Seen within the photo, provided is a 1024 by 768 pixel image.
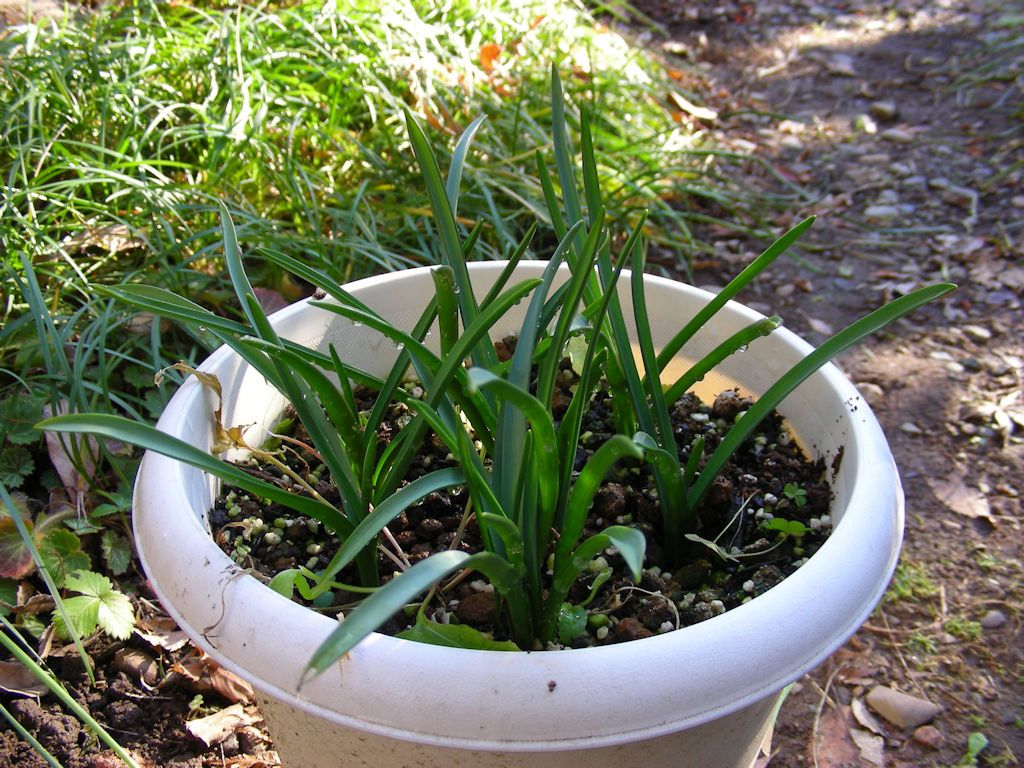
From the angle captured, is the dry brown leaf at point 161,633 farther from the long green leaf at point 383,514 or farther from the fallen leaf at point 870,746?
the fallen leaf at point 870,746

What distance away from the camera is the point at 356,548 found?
2.36ft

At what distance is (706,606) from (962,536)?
1024mm

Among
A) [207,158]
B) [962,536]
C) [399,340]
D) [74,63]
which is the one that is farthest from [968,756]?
[74,63]

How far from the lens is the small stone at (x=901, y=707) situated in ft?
4.73

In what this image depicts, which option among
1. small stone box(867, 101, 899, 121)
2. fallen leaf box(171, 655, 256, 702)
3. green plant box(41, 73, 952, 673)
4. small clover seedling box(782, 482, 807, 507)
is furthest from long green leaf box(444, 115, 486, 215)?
small stone box(867, 101, 899, 121)

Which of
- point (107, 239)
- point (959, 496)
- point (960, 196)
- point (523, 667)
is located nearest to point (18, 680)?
point (107, 239)

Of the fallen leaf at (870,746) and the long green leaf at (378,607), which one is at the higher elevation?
the long green leaf at (378,607)

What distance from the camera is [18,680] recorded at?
51.3 inches

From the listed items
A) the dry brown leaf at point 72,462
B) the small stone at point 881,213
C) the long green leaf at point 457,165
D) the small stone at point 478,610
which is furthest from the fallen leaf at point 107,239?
the small stone at point 881,213

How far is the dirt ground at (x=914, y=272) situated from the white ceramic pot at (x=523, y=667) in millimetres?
697

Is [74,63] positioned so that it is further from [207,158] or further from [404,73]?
[404,73]

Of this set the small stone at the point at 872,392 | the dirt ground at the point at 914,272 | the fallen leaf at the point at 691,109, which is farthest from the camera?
the fallen leaf at the point at 691,109

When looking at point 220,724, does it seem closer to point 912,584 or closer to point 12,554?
point 12,554

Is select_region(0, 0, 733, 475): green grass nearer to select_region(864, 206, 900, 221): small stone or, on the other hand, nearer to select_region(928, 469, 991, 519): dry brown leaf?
select_region(864, 206, 900, 221): small stone
